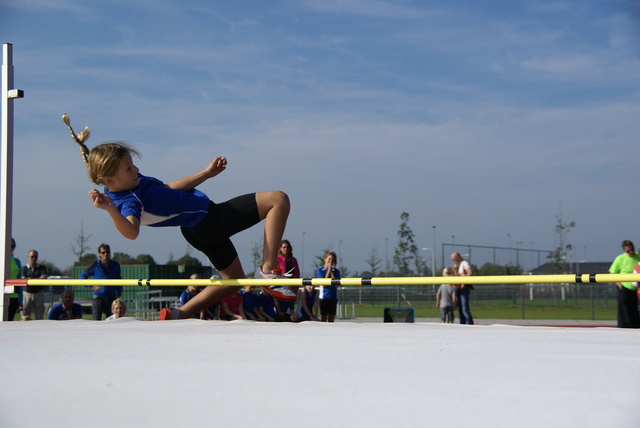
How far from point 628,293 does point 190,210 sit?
713 centimetres

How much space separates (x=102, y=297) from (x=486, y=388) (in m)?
8.36

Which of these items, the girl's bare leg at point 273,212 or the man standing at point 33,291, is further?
the man standing at point 33,291

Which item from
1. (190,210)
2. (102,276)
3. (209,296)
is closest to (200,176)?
(190,210)

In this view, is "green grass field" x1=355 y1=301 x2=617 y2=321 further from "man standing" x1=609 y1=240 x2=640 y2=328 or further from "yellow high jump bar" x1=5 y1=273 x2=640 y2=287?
"yellow high jump bar" x1=5 y1=273 x2=640 y2=287

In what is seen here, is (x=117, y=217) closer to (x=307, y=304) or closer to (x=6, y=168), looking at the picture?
(x=6, y=168)

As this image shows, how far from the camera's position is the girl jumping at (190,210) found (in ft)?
13.3

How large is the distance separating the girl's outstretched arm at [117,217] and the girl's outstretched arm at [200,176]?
69cm

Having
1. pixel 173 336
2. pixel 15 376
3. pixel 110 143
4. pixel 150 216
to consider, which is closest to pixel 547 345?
pixel 173 336

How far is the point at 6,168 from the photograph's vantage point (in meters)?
6.45

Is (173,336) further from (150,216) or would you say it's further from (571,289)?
(571,289)

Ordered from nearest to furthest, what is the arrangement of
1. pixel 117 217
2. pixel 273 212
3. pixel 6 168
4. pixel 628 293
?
pixel 117 217, pixel 273 212, pixel 6 168, pixel 628 293

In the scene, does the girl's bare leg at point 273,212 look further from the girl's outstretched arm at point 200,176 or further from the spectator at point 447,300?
the spectator at point 447,300

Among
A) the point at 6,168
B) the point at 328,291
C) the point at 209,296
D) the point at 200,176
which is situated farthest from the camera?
the point at 328,291

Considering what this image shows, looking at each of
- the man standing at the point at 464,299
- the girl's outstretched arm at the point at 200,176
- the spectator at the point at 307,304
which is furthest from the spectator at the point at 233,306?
the girl's outstretched arm at the point at 200,176
